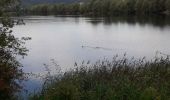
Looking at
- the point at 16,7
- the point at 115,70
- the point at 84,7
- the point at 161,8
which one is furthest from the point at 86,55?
the point at 84,7

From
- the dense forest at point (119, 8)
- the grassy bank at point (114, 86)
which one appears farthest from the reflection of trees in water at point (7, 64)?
the dense forest at point (119, 8)

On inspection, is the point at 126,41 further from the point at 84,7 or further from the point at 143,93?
the point at 84,7

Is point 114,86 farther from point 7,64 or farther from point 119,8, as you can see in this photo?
point 119,8

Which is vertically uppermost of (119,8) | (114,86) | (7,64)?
(7,64)

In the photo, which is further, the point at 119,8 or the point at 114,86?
the point at 119,8

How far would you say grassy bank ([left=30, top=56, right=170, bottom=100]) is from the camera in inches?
384

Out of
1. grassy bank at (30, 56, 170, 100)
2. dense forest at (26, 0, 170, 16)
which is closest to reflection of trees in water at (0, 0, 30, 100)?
grassy bank at (30, 56, 170, 100)

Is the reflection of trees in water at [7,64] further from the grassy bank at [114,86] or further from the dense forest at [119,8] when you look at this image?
the dense forest at [119,8]

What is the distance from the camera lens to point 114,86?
36.9 feet

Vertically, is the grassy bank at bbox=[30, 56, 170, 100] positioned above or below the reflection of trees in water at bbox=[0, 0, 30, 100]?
below

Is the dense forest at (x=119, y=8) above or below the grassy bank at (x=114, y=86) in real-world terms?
below

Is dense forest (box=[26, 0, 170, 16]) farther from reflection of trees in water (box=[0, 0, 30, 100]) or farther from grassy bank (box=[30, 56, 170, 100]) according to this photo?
reflection of trees in water (box=[0, 0, 30, 100])

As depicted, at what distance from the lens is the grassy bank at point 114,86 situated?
9.77 m

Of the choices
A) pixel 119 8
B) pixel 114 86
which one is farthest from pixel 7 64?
pixel 119 8
